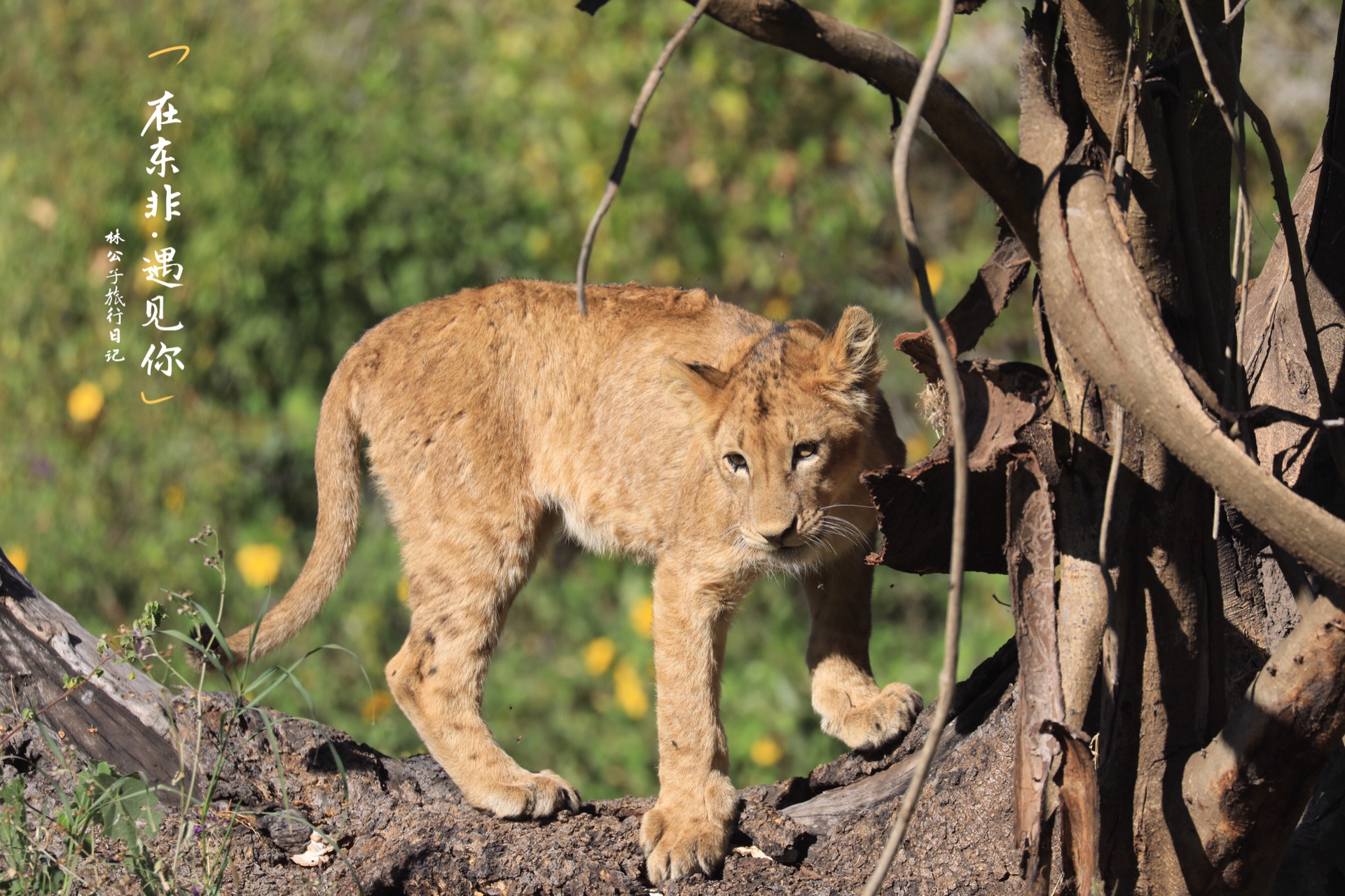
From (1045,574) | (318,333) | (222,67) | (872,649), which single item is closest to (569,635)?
(872,649)

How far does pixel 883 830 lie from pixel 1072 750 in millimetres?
940

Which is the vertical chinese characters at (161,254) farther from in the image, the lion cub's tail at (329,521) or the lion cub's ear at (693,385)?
the lion cub's ear at (693,385)

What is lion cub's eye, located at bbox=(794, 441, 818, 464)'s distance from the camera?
3326mm

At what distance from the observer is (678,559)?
11.4 feet

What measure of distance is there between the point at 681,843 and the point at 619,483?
1.22 metres

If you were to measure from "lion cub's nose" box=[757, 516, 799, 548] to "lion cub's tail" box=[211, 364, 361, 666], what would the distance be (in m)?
1.56

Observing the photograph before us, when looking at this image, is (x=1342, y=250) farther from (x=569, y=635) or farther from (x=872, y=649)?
(x=569, y=635)

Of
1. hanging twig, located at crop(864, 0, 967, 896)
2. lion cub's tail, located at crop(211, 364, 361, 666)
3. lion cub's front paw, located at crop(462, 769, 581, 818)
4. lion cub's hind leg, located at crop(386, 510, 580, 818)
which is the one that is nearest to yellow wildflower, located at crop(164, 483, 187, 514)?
lion cub's tail, located at crop(211, 364, 361, 666)

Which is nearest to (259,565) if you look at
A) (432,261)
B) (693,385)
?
(432,261)

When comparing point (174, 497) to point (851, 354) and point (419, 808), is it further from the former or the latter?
point (851, 354)

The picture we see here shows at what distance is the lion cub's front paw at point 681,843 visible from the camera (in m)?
2.95

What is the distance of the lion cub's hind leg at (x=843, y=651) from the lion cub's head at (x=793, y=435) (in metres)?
0.19

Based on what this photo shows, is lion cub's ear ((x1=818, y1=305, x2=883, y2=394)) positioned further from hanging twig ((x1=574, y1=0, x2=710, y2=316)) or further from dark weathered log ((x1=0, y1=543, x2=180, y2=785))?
dark weathered log ((x1=0, y1=543, x2=180, y2=785))

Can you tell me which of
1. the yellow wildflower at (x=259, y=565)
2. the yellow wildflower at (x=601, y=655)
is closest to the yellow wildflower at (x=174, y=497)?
the yellow wildflower at (x=259, y=565)
